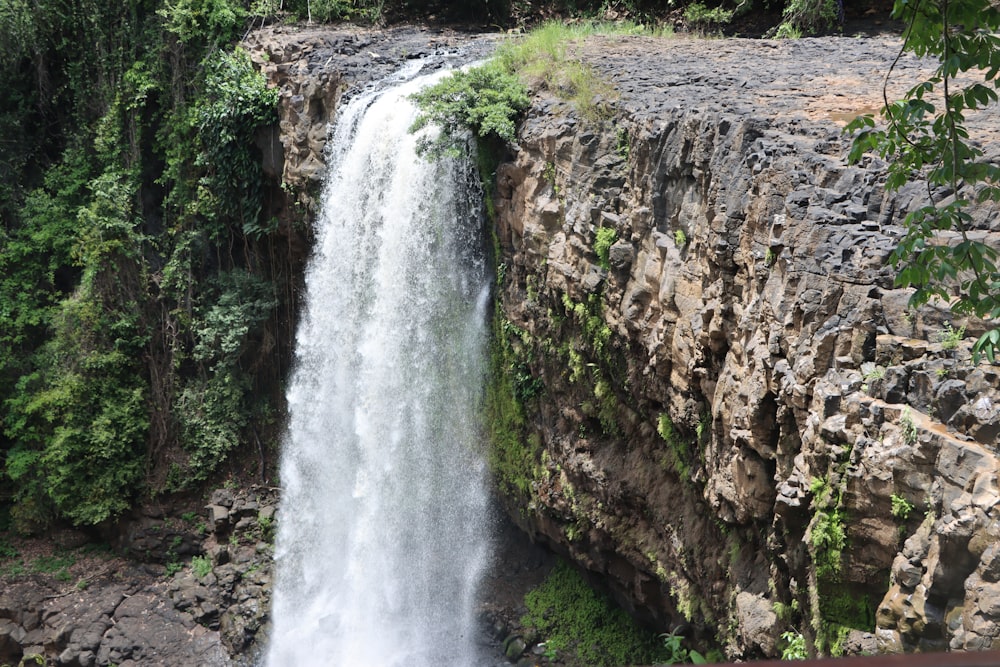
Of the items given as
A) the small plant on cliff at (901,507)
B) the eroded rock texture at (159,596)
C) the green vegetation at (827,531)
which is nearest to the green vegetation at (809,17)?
the green vegetation at (827,531)

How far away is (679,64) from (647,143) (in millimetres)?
2841

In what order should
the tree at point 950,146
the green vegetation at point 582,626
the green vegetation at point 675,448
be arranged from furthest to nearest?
the green vegetation at point 582,626 < the green vegetation at point 675,448 < the tree at point 950,146

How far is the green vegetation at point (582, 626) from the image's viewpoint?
9445 mm

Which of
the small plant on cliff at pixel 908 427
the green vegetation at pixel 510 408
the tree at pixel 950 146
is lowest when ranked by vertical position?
the green vegetation at pixel 510 408

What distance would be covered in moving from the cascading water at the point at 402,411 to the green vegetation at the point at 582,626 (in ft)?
2.86

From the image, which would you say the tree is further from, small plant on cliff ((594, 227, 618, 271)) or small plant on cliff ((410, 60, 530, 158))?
small plant on cliff ((410, 60, 530, 158))

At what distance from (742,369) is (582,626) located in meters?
4.97

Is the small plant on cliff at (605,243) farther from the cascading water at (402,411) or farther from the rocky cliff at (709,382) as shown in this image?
the cascading water at (402,411)

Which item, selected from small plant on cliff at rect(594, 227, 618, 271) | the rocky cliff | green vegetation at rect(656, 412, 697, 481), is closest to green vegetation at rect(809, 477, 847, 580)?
the rocky cliff

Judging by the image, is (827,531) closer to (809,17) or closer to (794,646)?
(794,646)

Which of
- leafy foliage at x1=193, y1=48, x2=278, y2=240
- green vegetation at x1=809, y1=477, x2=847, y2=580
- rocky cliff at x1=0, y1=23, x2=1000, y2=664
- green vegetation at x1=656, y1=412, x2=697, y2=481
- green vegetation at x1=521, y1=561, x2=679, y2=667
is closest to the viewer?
rocky cliff at x1=0, y1=23, x2=1000, y2=664

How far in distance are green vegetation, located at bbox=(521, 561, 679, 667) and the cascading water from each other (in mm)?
873

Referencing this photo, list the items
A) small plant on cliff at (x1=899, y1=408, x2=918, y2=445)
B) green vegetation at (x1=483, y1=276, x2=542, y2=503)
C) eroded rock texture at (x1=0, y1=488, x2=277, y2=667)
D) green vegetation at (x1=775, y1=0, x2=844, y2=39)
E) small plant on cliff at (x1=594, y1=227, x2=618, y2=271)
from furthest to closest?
green vegetation at (x1=775, y1=0, x2=844, y2=39)
eroded rock texture at (x1=0, y1=488, x2=277, y2=667)
green vegetation at (x1=483, y1=276, x2=542, y2=503)
small plant on cliff at (x1=594, y1=227, x2=618, y2=271)
small plant on cliff at (x1=899, y1=408, x2=918, y2=445)

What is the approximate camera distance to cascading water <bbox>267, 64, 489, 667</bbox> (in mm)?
10430
